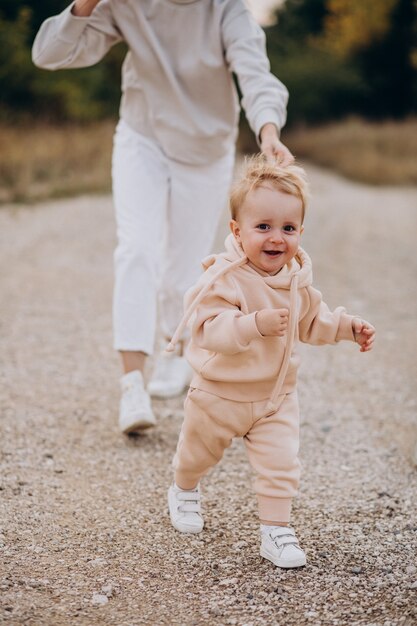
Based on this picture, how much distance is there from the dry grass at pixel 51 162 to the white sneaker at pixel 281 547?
9.25 m

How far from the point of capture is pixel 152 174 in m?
3.94

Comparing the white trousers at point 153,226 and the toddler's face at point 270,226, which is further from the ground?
the toddler's face at point 270,226

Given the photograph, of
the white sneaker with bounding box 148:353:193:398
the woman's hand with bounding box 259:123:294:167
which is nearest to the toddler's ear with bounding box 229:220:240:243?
the woman's hand with bounding box 259:123:294:167

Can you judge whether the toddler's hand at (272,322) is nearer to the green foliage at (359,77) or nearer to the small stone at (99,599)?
the small stone at (99,599)

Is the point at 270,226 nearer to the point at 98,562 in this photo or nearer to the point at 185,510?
the point at 185,510

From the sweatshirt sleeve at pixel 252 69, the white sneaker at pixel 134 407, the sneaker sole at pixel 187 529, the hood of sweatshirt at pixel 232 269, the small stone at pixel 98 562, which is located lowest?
the white sneaker at pixel 134 407

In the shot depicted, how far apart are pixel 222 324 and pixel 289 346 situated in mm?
254

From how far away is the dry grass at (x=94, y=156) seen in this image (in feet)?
41.0

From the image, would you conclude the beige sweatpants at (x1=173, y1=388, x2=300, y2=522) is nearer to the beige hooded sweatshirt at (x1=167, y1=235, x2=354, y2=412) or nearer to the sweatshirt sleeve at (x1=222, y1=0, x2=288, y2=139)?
the beige hooded sweatshirt at (x1=167, y1=235, x2=354, y2=412)

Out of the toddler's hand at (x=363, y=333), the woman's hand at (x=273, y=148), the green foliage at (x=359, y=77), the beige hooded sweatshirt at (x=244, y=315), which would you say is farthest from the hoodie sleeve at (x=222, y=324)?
the green foliage at (x=359, y=77)

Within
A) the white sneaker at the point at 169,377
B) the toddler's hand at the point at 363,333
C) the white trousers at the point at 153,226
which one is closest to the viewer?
the toddler's hand at the point at 363,333

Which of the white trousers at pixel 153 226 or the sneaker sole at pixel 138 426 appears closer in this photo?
the sneaker sole at pixel 138 426

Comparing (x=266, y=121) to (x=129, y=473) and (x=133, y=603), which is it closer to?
(x=129, y=473)

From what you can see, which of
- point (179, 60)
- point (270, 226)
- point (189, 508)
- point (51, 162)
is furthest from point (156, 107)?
point (51, 162)
